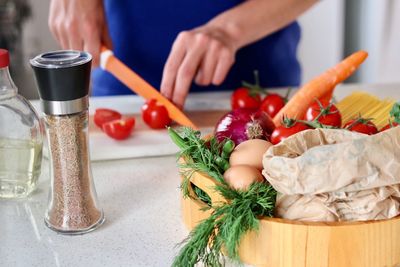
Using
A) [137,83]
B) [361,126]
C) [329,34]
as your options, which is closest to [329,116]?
[361,126]

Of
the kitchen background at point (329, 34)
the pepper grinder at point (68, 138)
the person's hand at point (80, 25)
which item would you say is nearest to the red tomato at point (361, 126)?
the pepper grinder at point (68, 138)

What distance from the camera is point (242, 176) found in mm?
808

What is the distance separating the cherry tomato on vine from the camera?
37.5 inches

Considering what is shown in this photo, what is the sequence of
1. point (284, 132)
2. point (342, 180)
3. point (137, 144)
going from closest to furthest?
point (342, 180) → point (284, 132) → point (137, 144)

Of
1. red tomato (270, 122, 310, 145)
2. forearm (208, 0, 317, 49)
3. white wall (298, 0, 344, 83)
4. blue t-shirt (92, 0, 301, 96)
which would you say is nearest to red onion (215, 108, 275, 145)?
red tomato (270, 122, 310, 145)

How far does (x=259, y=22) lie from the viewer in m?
1.41

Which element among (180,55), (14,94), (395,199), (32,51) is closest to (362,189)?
(395,199)

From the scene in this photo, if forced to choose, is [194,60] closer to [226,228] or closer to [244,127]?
[244,127]

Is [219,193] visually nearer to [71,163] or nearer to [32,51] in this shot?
[71,163]

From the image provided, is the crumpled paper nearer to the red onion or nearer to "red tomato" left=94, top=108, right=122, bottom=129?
the red onion

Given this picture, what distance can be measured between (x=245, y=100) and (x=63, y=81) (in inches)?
24.3

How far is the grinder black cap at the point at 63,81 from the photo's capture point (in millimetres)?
805

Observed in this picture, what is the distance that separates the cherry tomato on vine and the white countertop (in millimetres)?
183

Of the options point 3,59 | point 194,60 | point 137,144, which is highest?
point 3,59
